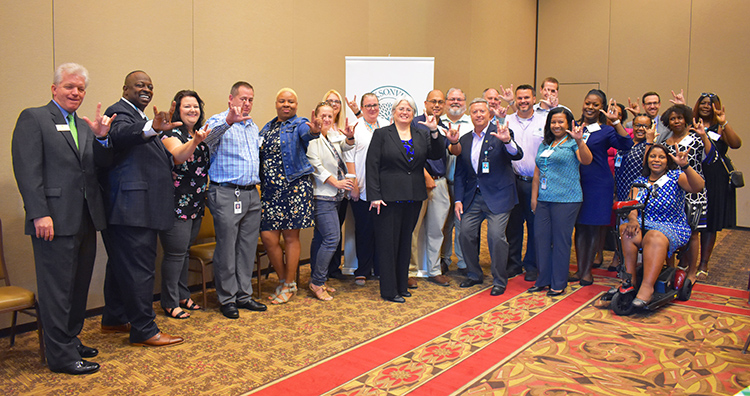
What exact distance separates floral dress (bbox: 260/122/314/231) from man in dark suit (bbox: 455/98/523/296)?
1467mm

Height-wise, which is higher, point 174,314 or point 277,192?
point 277,192

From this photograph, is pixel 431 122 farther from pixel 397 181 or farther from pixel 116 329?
pixel 116 329

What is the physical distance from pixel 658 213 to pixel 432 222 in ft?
6.24

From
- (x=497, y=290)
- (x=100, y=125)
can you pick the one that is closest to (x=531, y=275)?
(x=497, y=290)

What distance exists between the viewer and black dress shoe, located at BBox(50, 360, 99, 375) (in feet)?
9.48

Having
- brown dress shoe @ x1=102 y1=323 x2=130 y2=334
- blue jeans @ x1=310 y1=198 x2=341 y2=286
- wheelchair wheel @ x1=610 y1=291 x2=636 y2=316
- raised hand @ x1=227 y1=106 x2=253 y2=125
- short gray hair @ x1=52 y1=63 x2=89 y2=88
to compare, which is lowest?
brown dress shoe @ x1=102 y1=323 x2=130 y2=334

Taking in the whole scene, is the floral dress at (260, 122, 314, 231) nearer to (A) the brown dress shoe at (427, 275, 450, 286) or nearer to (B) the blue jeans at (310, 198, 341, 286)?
(B) the blue jeans at (310, 198, 341, 286)

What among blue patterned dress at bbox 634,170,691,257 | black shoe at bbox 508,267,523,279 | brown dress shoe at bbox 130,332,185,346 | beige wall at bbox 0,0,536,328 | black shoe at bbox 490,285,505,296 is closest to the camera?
brown dress shoe at bbox 130,332,185,346

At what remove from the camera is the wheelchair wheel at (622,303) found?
394 centimetres

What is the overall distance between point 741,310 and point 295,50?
469cm

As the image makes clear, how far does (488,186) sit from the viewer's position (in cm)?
448

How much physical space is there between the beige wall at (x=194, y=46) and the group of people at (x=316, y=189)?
65 cm

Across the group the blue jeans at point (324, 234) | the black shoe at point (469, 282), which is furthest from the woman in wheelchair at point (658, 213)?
the blue jeans at point (324, 234)

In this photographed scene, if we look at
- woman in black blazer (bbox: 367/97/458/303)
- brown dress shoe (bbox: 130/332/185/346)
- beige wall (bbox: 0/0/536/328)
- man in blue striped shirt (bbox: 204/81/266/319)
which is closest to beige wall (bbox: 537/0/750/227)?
beige wall (bbox: 0/0/536/328)
